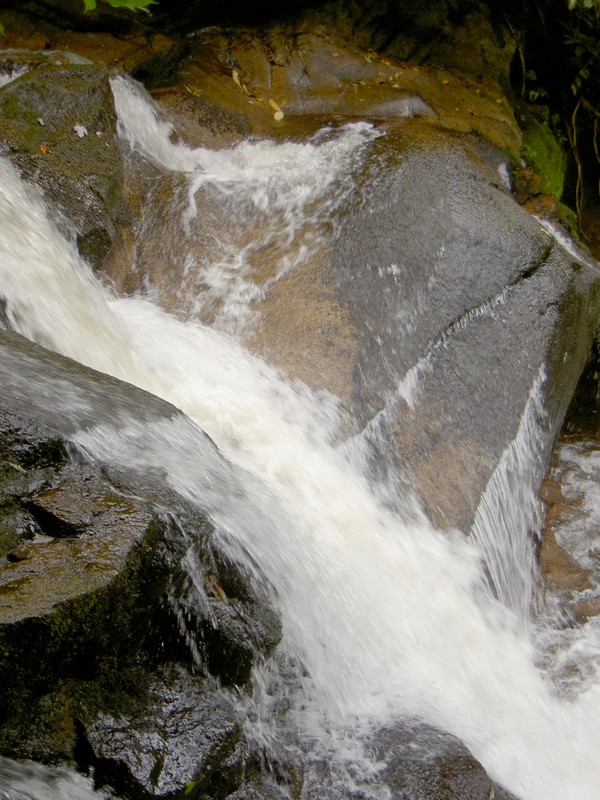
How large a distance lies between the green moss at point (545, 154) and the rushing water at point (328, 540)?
2.19 metres

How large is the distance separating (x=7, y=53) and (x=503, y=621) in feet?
14.6

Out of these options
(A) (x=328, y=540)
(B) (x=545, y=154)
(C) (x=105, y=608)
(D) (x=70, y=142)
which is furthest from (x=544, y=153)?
(C) (x=105, y=608)

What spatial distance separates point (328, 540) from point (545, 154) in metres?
4.66

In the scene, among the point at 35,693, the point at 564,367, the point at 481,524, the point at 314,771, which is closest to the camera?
the point at 35,693

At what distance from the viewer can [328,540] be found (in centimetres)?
341

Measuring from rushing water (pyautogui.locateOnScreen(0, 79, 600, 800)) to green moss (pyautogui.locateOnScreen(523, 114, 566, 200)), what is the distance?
2186 mm

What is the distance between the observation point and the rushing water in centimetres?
280

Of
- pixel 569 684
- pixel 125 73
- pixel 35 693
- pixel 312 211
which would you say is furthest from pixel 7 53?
pixel 569 684

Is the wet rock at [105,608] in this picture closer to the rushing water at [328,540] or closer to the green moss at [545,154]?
the rushing water at [328,540]

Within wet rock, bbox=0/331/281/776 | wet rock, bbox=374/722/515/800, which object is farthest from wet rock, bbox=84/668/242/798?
wet rock, bbox=374/722/515/800

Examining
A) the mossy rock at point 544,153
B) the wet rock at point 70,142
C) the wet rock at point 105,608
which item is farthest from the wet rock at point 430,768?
the mossy rock at point 544,153

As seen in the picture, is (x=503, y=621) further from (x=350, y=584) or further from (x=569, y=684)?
(x=350, y=584)

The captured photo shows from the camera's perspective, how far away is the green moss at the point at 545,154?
638cm

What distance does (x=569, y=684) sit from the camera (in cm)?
377
